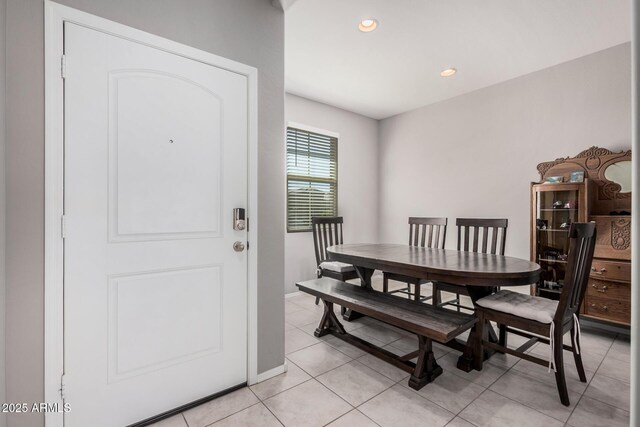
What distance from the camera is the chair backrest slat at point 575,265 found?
179cm

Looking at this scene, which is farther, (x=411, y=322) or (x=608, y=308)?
(x=608, y=308)

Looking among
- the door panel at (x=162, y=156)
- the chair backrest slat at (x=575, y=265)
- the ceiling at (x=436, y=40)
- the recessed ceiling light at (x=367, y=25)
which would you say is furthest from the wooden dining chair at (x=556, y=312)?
the recessed ceiling light at (x=367, y=25)

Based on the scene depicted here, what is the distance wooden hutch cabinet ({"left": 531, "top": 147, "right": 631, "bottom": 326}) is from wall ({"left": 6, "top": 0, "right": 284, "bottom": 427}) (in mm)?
2835

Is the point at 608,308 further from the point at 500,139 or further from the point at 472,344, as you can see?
the point at 500,139

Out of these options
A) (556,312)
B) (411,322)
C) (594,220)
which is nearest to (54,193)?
(411,322)

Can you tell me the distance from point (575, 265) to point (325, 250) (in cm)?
238

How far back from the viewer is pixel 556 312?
1.84m

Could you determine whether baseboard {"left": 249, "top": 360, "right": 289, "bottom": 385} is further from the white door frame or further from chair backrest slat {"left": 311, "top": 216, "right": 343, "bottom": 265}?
chair backrest slat {"left": 311, "top": 216, "right": 343, "bottom": 265}

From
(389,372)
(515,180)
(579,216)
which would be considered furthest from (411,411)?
(515,180)

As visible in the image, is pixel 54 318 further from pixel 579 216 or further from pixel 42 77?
pixel 579 216

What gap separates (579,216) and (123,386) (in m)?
3.85

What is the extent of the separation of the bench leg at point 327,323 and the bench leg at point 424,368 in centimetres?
86

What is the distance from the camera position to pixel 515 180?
3.63 meters

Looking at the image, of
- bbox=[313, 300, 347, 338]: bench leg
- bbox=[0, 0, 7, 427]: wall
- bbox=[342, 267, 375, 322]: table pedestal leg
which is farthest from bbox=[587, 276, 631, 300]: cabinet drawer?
bbox=[0, 0, 7, 427]: wall
